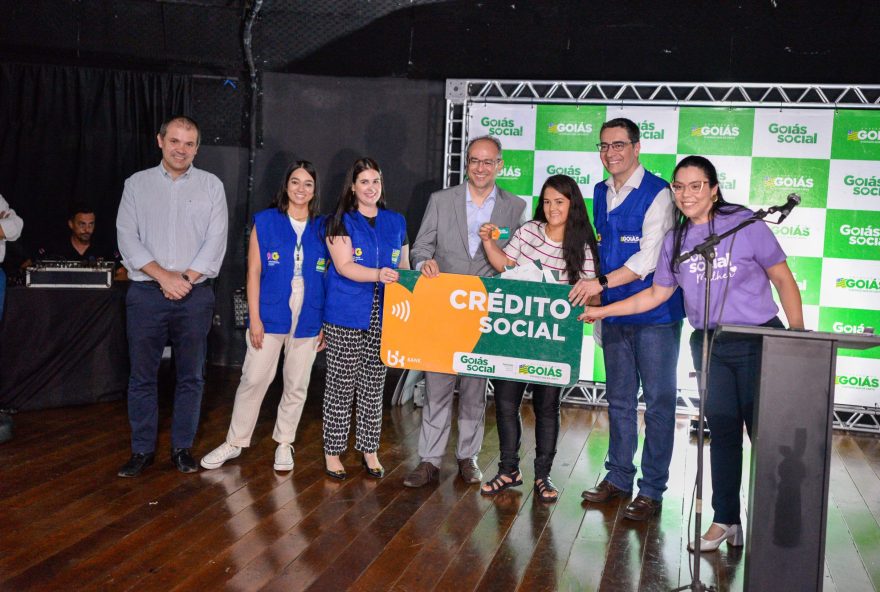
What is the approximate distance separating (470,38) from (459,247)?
333cm

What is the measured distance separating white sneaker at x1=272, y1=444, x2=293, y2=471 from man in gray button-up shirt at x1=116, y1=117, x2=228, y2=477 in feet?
1.32

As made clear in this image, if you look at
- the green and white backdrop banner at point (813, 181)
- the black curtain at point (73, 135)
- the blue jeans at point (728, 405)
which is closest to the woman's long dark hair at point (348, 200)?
the blue jeans at point (728, 405)

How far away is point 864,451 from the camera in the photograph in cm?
530

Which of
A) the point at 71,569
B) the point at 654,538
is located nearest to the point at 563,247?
the point at 654,538

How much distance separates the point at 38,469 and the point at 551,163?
404 centimetres

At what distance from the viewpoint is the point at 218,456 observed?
425 cm

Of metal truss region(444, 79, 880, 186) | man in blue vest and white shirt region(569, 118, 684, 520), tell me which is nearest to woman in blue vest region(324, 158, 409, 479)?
man in blue vest and white shirt region(569, 118, 684, 520)

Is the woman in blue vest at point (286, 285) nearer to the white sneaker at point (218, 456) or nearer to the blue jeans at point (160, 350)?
the white sneaker at point (218, 456)

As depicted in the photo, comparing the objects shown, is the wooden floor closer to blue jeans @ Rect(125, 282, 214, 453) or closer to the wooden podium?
blue jeans @ Rect(125, 282, 214, 453)

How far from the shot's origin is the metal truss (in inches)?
230

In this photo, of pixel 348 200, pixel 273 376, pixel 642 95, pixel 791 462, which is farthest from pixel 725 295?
pixel 642 95

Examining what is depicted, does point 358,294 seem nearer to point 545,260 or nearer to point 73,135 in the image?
point 545,260

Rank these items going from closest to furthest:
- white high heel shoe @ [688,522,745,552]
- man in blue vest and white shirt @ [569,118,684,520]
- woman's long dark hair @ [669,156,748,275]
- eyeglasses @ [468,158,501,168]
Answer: woman's long dark hair @ [669,156,748,275] → white high heel shoe @ [688,522,745,552] → man in blue vest and white shirt @ [569,118,684,520] → eyeglasses @ [468,158,501,168]

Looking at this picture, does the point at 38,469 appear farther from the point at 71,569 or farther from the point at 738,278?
the point at 738,278
